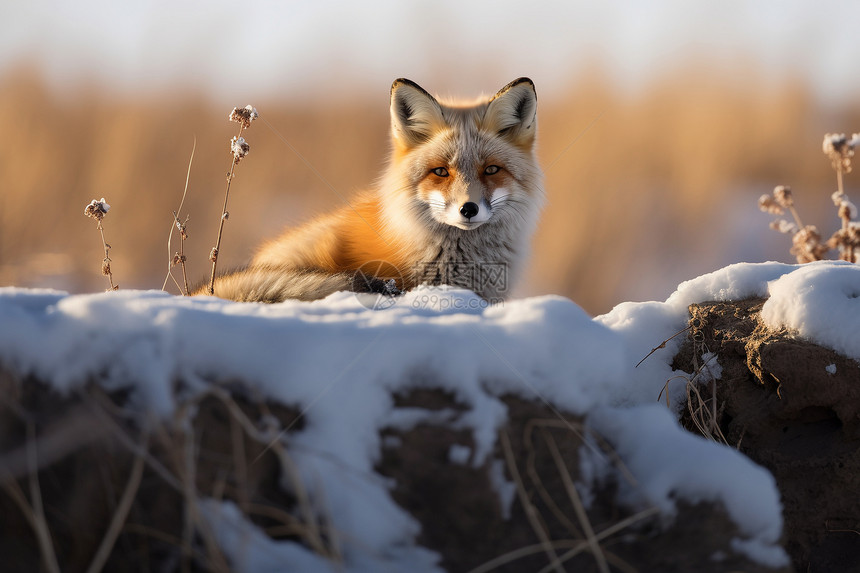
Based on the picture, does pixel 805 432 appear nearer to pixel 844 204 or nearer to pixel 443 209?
pixel 443 209

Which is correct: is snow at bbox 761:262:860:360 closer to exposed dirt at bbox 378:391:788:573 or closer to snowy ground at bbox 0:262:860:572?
snowy ground at bbox 0:262:860:572

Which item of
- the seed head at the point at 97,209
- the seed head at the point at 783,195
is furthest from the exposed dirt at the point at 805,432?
the seed head at the point at 97,209

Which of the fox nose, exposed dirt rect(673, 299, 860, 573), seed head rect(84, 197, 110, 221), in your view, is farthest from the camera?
the fox nose

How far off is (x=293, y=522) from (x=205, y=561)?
0.17m

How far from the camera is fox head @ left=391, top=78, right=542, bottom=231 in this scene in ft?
10.7

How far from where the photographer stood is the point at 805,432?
81.7 inches

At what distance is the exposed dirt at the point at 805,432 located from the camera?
1942mm

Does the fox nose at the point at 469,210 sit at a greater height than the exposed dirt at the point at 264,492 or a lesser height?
greater

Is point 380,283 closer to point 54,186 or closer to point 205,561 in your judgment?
point 205,561

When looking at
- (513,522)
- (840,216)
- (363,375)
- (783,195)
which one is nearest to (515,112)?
(783,195)

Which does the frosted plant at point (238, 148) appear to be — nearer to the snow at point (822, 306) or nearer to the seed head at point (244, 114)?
the seed head at point (244, 114)

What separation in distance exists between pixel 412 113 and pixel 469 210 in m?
0.83

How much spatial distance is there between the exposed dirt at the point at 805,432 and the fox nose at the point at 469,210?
4.78ft

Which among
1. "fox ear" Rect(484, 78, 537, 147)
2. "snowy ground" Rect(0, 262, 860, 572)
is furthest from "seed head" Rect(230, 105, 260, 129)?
"snowy ground" Rect(0, 262, 860, 572)
